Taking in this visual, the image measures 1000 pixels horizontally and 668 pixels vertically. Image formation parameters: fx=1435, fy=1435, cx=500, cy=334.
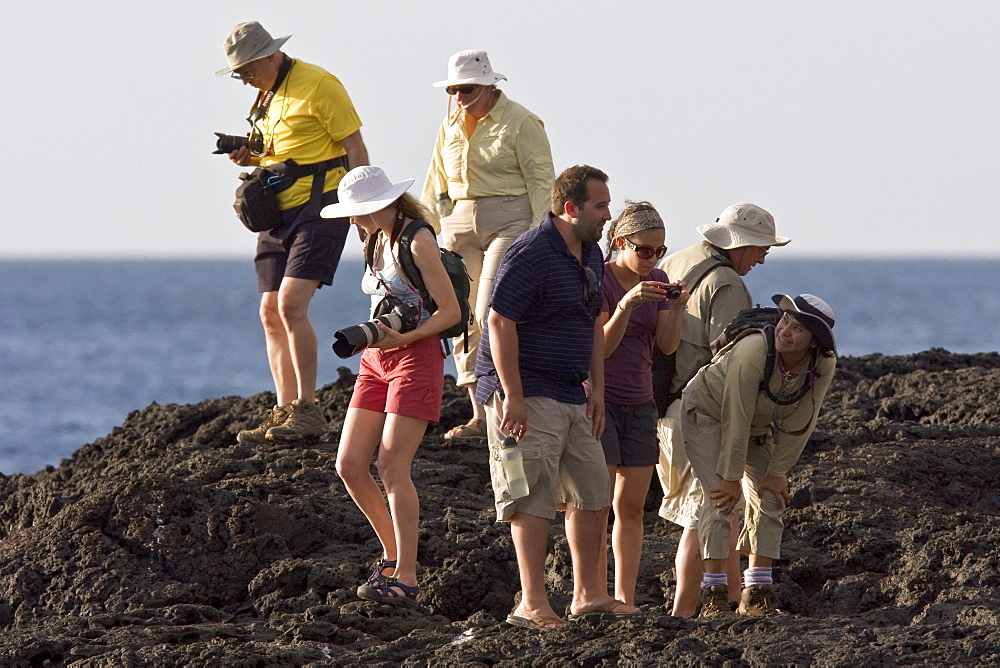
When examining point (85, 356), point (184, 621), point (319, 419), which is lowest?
point (85, 356)

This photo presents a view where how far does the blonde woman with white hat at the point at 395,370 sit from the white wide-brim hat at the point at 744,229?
1.18 metres

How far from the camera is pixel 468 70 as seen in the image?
788cm

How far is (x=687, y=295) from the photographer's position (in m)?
5.95

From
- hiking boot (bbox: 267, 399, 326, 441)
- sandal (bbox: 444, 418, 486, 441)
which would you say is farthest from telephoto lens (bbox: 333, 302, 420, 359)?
sandal (bbox: 444, 418, 486, 441)

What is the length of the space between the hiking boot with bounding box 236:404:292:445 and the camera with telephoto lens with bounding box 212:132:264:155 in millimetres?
1521

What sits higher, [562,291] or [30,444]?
[562,291]

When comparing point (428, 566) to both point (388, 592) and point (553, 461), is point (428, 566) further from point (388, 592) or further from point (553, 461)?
point (553, 461)

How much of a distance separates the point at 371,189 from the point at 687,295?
1.41 m

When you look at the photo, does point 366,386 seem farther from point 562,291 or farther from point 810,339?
point 810,339

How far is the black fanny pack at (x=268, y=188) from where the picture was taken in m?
7.92

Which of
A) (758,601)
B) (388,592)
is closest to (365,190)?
(388,592)

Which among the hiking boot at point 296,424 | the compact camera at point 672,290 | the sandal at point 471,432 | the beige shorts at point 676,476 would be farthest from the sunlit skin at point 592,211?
the sandal at point 471,432

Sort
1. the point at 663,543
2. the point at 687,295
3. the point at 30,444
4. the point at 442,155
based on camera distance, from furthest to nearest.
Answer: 1. the point at 30,444
2. the point at 442,155
3. the point at 663,543
4. the point at 687,295

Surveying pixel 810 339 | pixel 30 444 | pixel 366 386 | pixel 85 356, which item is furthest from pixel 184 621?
pixel 85 356
